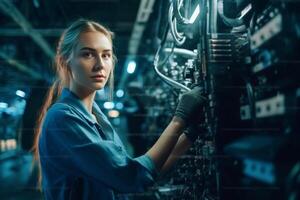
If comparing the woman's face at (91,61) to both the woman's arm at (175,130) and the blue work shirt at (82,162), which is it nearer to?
the blue work shirt at (82,162)

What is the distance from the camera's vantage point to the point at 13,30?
18.2 feet

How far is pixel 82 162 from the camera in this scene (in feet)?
4.27

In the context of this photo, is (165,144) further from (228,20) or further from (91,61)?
(228,20)

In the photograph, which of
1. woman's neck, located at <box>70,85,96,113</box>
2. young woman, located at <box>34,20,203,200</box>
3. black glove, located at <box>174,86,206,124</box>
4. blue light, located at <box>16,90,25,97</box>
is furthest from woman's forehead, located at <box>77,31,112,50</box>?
blue light, located at <box>16,90,25,97</box>

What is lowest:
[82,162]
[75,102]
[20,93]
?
[82,162]

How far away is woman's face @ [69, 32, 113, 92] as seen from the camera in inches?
56.6

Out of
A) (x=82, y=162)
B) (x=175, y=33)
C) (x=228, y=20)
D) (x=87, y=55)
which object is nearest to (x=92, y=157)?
(x=82, y=162)

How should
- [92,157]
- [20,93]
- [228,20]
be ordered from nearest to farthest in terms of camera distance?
[92,157] → [228,20] → [20,93]

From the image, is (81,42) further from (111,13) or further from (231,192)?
(111,13)

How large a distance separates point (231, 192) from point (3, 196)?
5.04m

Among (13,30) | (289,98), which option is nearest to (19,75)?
(13,30)

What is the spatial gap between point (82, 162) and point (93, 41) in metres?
0.51

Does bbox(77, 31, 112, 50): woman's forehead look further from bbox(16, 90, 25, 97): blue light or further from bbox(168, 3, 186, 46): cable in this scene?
bbox(16, 90, 25, 97): blue light

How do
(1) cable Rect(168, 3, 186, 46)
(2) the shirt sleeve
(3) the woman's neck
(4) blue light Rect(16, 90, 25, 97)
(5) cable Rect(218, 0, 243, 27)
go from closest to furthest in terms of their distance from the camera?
(2) the shirt sleeve → (5) cable Rect(218, 0, 243, 27) → (3) the woman's neck → (1) cable Rect(168, 3, 186, 46) → (4) blue light Rect(16, 90, 25, 97)
